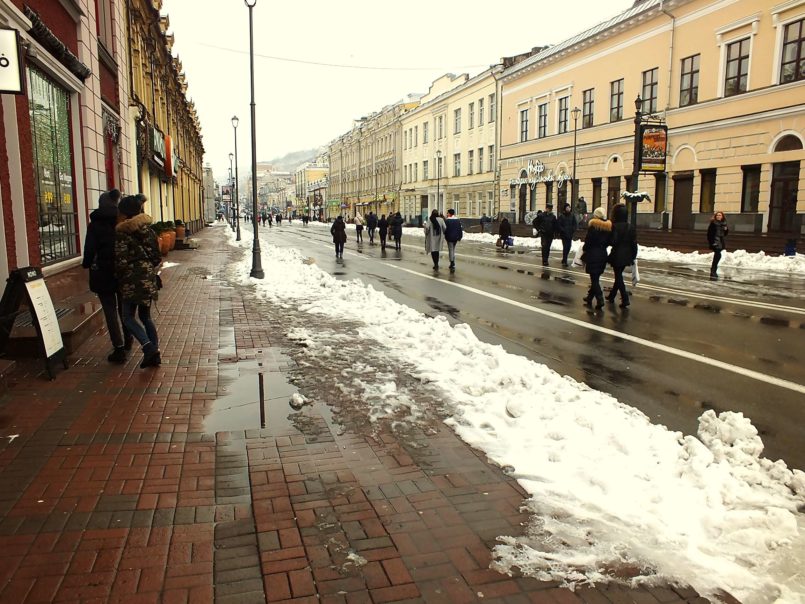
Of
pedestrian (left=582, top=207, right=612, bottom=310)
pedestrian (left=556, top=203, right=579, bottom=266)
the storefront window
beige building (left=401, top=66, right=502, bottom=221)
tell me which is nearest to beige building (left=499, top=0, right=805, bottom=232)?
beige building (left=401, top=66, right=502, bottom=221)

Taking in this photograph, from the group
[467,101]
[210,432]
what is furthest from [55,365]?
[467,101]

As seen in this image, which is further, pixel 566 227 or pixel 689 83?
pixel 689 83

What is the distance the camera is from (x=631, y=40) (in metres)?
33.7

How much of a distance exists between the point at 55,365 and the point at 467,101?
174 ft

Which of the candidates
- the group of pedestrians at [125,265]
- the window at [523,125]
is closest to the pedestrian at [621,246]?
the group of pedestrians at [125,265]

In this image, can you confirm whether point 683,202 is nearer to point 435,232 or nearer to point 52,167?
point 435,232

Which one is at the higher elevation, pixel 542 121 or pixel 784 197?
pixel 542 121

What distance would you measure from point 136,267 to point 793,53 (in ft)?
89.3

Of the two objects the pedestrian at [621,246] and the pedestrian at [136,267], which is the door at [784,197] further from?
the pedestrian at [136,267]

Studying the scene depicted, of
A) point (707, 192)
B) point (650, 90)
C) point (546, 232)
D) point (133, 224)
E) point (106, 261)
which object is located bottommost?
point (546, 232)

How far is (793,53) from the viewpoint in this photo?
24.5 meters

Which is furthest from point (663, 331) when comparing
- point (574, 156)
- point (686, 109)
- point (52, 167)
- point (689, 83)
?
point (574, 156)

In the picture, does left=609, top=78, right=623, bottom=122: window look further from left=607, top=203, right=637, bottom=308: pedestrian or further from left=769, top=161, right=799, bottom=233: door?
left=607, top=203, right=637, bottom=308: pedestrian

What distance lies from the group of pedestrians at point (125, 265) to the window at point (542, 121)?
3902 centimetres
